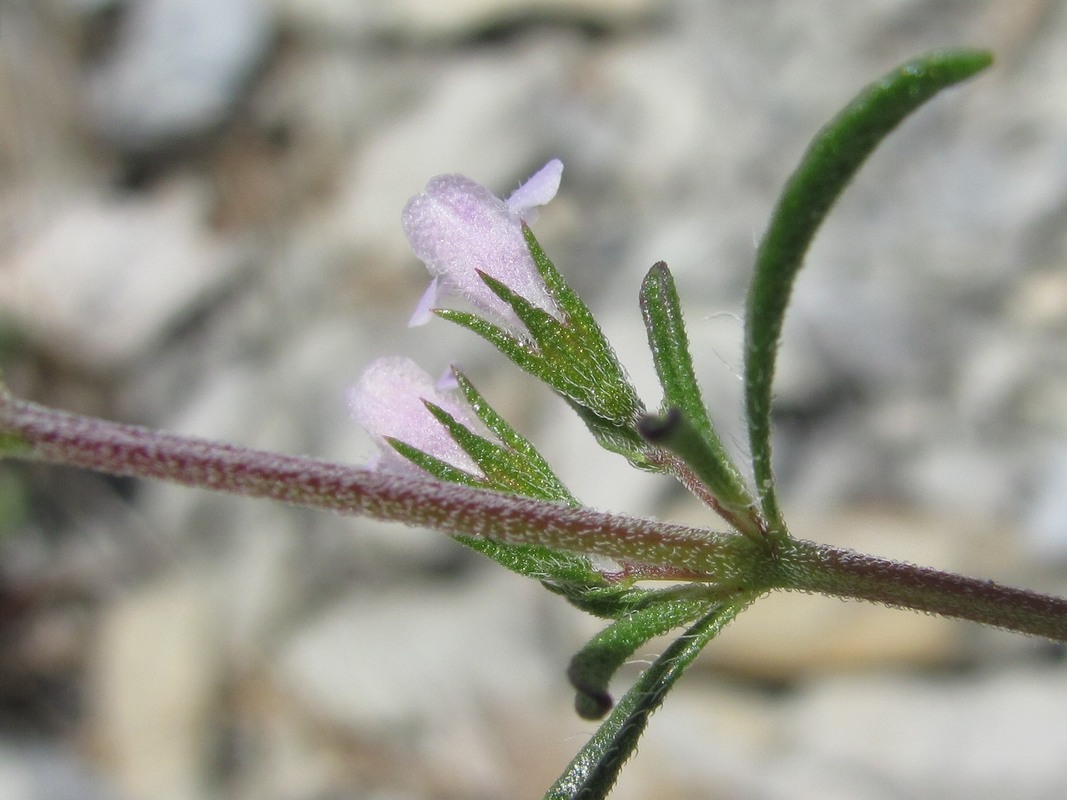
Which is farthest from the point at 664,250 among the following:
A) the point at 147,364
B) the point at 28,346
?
the point at 28,346

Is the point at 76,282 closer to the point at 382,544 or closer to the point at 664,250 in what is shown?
the point at 382,544

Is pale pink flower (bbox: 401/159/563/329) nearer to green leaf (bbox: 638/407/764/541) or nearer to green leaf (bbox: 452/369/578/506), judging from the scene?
green leaf (bbox: 452/369/578/506)

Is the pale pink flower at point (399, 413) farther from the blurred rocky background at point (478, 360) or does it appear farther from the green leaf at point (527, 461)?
the blurred rocky background at point (478, 360)

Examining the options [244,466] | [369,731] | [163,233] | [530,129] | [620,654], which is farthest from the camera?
[163,233]

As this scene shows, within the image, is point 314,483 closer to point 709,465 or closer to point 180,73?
point 709,465

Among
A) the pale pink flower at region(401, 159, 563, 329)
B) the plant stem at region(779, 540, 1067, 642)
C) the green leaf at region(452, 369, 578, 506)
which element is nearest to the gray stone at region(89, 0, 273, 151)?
the pale pink flower at region(401, 159, 563, 329)

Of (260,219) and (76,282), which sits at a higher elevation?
(260,219)

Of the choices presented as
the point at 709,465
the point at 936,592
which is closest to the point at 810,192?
the point at 709,465

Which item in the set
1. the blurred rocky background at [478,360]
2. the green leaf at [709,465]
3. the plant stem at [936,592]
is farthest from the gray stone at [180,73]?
the plant stem at [936,592]
